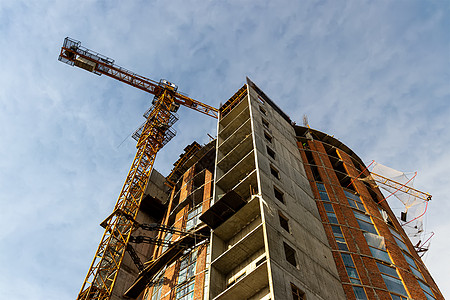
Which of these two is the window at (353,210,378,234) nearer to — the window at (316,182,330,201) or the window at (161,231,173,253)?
the window at (316,182,330,201)

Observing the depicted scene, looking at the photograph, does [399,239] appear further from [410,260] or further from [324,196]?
[324,196]

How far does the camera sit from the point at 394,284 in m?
26.0

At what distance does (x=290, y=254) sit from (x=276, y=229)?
7.00 feet

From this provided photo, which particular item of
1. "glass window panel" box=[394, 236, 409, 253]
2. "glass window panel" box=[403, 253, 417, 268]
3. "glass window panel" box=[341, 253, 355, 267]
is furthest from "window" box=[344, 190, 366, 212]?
"glass window panel" box=[341, 253, 355, 267]

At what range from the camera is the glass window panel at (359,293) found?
24.5 metres

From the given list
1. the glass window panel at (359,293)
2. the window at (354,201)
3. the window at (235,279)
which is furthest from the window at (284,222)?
the window at (354,201)

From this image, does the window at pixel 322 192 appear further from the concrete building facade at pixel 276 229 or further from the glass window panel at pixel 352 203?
the glass window panel at pixel 352 203

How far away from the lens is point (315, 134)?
45500mm

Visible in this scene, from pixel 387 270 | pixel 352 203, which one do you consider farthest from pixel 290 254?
pixel 352 203

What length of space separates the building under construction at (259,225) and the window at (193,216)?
0.20 metres

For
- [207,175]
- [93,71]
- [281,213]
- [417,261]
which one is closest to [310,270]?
[281,213]

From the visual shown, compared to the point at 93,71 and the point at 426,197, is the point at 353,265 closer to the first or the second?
the point at 426,197

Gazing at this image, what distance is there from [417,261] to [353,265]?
8.61 m

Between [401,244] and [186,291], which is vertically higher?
[401,244]
